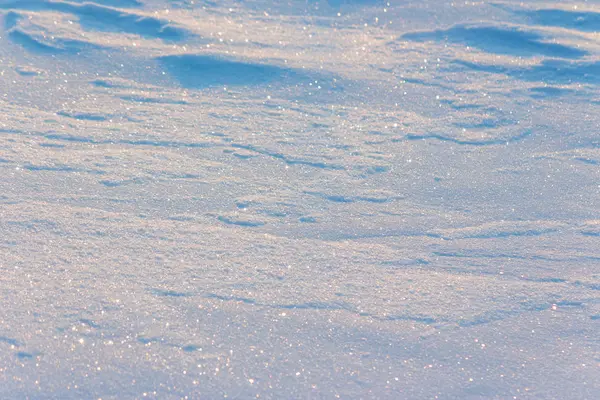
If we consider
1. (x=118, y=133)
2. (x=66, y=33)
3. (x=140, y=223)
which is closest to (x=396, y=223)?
(x=140, y=223)

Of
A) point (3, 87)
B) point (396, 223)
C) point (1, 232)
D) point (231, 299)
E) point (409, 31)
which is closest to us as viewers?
point (231, 299)

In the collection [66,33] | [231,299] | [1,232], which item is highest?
[66,33]

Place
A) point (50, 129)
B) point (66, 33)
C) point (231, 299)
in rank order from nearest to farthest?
point (231, 299)
point (50, 129)
point (66, 33)

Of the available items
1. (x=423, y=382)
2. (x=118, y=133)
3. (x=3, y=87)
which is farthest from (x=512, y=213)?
(x=3, y=87)

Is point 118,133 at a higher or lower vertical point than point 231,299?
higher

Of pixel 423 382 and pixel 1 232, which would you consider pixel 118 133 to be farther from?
pixel 423 382

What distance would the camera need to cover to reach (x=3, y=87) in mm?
2980

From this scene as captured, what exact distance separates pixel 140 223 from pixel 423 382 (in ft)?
3.90

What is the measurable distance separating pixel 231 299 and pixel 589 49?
2589 millimetres

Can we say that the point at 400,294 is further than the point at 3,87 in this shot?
No

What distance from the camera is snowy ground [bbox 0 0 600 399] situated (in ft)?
6.11

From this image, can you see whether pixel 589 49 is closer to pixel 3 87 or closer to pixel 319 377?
pixel 319 377

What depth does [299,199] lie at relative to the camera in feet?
8.09

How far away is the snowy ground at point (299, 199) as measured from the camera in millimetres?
1863
